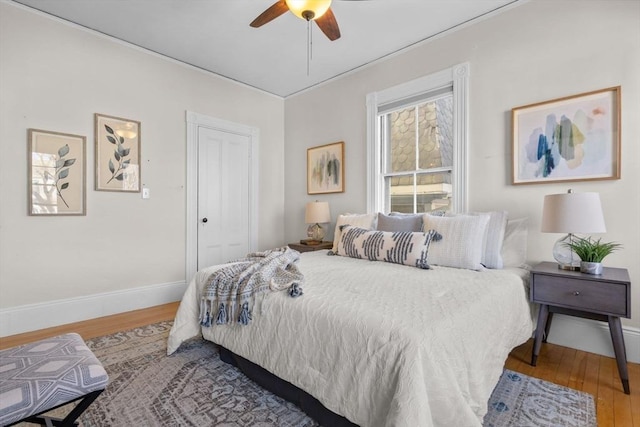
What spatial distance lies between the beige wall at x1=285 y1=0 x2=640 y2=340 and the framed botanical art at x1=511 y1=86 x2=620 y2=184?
6 centimetres

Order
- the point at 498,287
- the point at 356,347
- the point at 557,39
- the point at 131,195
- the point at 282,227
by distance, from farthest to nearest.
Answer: the point at 282,227 < the point at 131,195 < the point at 557,39 < the point at 498,287 < the point at 356,347

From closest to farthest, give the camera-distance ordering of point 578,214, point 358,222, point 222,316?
point 222,316 < point 578,214 < point 358,222

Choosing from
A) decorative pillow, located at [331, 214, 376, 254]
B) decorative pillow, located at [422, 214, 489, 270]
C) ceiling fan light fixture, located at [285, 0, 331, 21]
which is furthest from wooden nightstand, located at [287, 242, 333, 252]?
ceiling fan light fixture, located at [285, 0, 331, 21]

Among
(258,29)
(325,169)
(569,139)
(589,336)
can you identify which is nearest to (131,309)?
(325,169)

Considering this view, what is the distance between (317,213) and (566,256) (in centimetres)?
246

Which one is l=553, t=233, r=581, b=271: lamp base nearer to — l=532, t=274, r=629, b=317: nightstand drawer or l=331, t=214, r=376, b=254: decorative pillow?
l=532, t=274, r=629, b=317: nightstand drawer

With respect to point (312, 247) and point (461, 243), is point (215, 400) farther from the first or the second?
point (312, 247)

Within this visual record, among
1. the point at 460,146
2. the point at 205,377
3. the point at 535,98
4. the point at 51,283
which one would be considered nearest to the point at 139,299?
the point at 51,283

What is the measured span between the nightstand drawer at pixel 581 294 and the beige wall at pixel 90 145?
11.6 ft

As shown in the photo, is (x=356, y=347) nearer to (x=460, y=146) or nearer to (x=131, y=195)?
(x=460, y=146)

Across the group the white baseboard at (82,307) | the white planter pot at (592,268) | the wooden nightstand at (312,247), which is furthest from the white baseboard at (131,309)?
the wooden nightstand at (312,247)

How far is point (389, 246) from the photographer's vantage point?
2521 mm

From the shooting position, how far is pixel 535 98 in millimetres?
2557

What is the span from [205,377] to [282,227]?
3.00 meters
